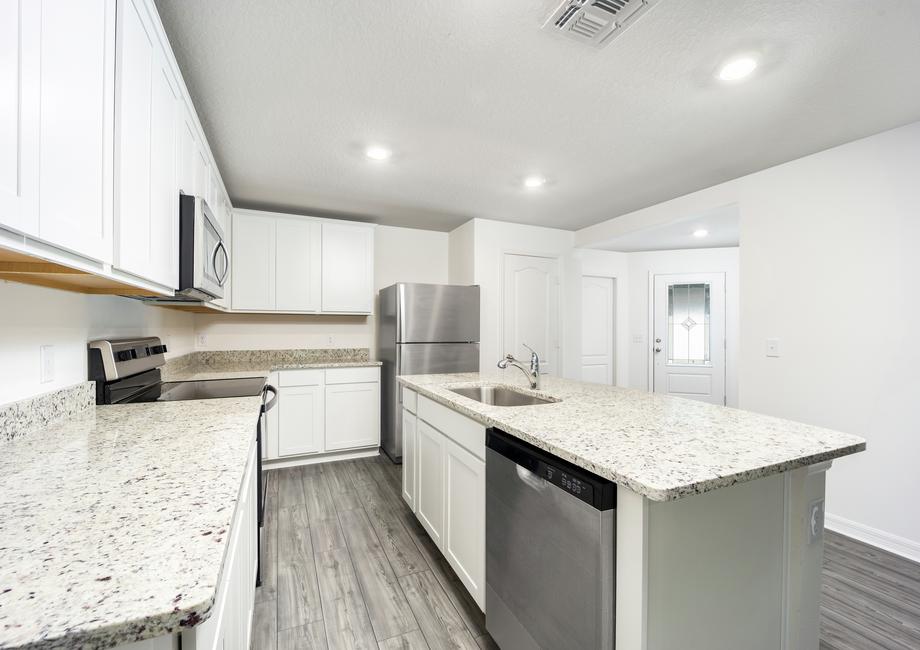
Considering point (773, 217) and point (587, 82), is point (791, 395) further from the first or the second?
point (587, 82)

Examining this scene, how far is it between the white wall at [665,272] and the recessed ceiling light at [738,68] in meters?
3.88

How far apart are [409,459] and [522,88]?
2153 mm

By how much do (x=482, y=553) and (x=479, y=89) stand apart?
2077mm

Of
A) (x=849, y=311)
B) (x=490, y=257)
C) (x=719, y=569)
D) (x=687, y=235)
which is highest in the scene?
(x=687, y=235)

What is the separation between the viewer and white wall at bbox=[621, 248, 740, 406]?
5.16 metres

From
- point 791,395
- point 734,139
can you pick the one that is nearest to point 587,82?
point 734,139

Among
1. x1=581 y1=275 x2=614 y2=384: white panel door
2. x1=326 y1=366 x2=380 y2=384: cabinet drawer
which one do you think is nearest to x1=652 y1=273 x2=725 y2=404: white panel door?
x1=581 y1=275 x2=614 y2=384: white panel door

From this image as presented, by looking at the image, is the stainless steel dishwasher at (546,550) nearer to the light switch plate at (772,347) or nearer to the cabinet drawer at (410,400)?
the cabinet drawer at (410,400)

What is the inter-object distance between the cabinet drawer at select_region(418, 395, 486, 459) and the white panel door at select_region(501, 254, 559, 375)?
7.09 feet

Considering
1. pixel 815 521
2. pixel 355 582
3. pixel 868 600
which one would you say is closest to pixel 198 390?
pixel 355 582

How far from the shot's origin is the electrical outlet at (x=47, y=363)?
1277mm

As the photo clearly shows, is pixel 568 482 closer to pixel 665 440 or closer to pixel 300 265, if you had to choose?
pixel 665 440

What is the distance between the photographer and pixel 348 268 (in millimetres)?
3879

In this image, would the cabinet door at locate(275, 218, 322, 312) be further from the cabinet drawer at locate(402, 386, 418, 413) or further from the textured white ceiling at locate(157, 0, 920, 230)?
the cabinet drawer at locate(402, 386, 418, 413)
